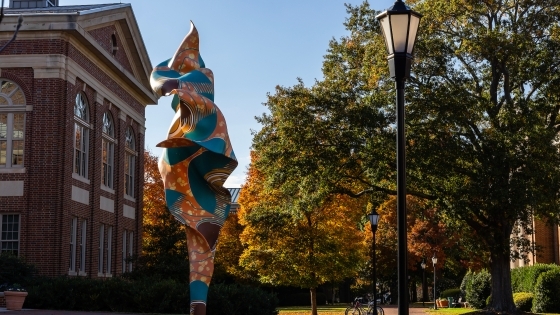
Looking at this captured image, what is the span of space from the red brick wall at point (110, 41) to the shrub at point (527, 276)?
22.1 metres

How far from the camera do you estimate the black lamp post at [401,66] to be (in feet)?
31.4

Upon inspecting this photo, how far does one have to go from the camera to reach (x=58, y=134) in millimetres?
30141

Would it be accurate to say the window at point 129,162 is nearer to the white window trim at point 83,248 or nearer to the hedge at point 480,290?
the white window trim at point 83,248

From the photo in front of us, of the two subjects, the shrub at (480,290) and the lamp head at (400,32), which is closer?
the lamp head at (400,32)

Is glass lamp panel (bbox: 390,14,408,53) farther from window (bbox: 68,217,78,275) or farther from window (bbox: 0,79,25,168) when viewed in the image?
window (bbox: 68,217,78,275)

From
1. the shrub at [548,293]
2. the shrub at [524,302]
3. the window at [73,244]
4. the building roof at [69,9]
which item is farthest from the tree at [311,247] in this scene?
the building roof at [69,9]

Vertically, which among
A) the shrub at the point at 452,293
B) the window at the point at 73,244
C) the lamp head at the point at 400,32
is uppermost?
the lamp head at the point at 400,32

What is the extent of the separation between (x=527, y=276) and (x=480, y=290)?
5.01 metres

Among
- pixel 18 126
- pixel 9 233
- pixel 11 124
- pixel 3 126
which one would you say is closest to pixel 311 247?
pixel 9 233

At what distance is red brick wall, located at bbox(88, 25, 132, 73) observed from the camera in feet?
112

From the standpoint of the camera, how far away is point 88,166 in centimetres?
3397

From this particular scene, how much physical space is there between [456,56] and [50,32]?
15.1 m

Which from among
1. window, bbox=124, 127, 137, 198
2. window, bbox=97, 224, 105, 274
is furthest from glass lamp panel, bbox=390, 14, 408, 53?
window, bbox=124, 127, 137, 198

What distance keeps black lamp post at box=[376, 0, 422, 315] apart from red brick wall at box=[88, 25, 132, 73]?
2497cm
